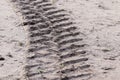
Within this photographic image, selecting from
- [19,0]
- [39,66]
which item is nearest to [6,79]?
[39,66]

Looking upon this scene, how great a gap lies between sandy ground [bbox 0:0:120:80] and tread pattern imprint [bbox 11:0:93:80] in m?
0.12

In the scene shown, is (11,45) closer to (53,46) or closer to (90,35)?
(53,46)

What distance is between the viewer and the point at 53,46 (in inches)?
191

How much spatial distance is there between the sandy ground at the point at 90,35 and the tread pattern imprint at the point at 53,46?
A: 12 centimetres

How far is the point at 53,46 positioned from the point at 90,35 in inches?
25.3

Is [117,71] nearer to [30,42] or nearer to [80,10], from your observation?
[30,42]

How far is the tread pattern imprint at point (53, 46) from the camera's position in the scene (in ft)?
13.8

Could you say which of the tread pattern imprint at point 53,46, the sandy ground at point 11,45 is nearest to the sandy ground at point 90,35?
the sandy ground at point 11,45

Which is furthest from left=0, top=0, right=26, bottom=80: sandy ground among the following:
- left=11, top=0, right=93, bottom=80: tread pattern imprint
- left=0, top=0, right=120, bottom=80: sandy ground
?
left=11, top=0, right=93, bottom=80: tread pattern imprint

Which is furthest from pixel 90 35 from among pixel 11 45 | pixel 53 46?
pixel 11 45

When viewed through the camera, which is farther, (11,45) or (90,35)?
(90,35)

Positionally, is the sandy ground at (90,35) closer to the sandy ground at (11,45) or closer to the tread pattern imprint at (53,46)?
the sandy ground at (11,45)

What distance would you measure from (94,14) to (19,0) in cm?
168

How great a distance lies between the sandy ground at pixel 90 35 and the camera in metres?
4.28
